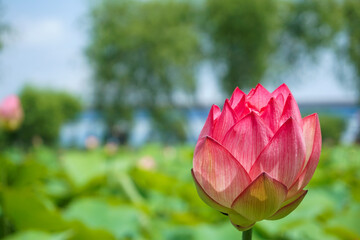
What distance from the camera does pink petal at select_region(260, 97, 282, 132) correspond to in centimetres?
25

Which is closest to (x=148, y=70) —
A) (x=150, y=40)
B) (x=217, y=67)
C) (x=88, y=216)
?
(x=150, y=40)

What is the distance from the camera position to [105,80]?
45.0ft

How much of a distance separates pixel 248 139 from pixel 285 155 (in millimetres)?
24

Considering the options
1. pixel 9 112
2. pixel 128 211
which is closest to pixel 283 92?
pixel 128 211

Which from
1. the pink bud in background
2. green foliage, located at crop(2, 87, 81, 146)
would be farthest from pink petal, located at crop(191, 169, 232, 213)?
green foliage, located at crop(2, 87, 81, 146)

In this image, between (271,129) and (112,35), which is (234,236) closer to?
(271,129)

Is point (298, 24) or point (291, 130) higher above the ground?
point (298, 24)

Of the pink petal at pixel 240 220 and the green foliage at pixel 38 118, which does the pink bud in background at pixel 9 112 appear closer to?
the pink petal at pixel 240 220

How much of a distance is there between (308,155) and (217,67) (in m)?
13.9

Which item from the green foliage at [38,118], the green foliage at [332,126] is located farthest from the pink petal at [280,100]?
the green foliage at [332,126]

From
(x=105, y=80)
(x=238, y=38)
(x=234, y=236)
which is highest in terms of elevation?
(x=238, y=38)

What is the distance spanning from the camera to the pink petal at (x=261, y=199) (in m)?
0.23

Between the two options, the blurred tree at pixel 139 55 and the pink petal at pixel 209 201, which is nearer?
the pink petal at pixel 209 201

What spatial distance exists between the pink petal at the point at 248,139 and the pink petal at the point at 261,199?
1cm
